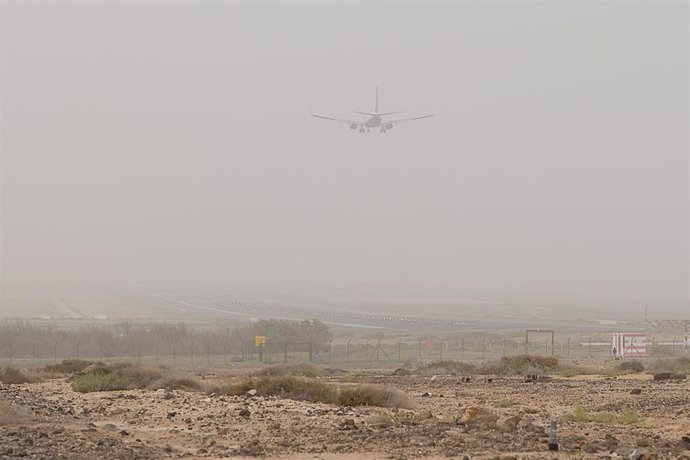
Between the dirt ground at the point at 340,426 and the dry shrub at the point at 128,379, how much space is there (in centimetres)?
99

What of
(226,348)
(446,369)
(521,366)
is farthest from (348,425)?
(226,348)

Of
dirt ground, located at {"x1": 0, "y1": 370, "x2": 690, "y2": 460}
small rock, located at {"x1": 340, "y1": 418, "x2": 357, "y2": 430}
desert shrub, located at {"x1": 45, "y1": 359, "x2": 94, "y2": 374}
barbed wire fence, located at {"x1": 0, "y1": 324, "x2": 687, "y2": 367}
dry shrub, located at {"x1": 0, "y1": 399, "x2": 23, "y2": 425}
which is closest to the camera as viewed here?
dirt ground, located at {"x1": 0, "y1": 370, "x2": 690, "y2": 460}

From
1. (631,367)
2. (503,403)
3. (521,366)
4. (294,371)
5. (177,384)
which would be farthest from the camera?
(631,367)

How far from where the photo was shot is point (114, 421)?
2148cm

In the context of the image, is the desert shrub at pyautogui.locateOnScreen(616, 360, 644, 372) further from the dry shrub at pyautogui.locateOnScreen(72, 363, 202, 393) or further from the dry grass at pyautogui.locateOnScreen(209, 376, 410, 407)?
the dry shrub at pyautogui.locateOnScreen(72, 363, 202, 393)

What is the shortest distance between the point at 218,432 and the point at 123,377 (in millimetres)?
11956

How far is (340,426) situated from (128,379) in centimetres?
1235

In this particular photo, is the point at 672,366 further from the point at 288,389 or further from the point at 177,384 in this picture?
the point at 177,384

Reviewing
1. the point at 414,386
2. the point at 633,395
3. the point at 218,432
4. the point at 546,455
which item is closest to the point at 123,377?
the point at 414,386

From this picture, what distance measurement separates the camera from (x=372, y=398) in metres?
24.5

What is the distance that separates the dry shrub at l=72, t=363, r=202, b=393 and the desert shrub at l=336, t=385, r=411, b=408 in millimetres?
6343

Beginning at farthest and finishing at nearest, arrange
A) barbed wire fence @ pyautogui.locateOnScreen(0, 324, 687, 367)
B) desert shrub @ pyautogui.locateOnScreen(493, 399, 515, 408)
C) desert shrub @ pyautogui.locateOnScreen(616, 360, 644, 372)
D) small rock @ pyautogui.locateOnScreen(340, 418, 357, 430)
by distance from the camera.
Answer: barbed wire fence @ pyautogui.locateOnScreen(0, 324, 687, 367) → desert shrub @ pyautogui.locateOnScreen(616, 360, 644, 372) → desert shrub @ pyautogui.locateOnScreen(493, 399, 515, 408) → small rock @ pyautogui.locateOnScreen(340, 418, 357, 430)

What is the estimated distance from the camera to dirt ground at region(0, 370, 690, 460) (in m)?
16.8

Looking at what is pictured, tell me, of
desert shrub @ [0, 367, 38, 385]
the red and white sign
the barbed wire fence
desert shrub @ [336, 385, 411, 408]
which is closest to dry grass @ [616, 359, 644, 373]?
the red and white sign
